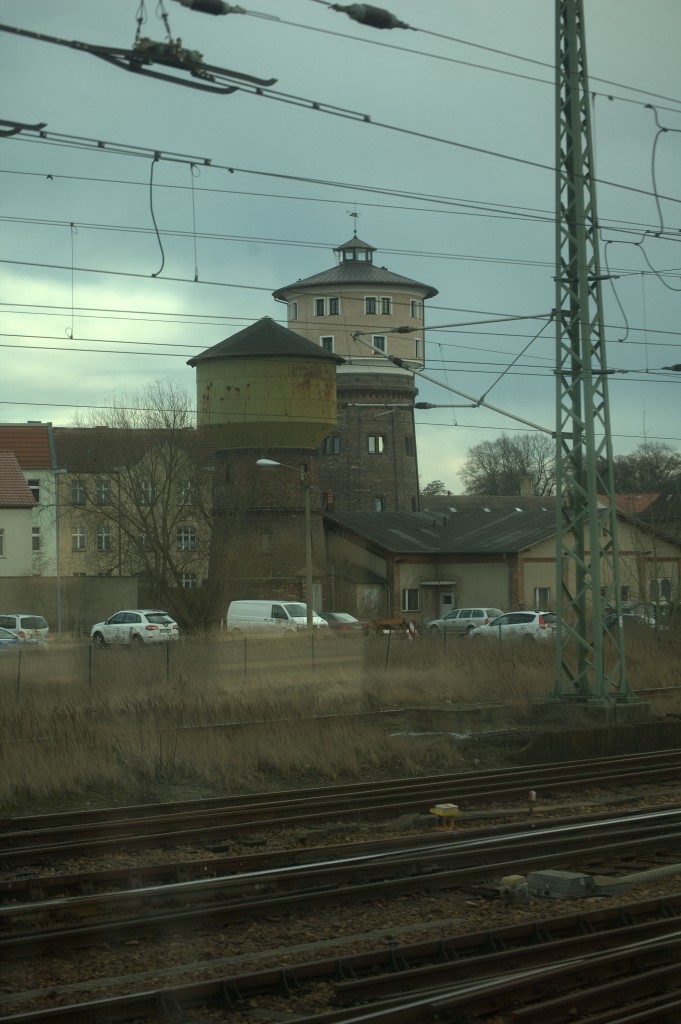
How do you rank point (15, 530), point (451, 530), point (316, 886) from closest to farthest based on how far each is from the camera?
point (316, 886) < point (15, 530) < point (451, 530)

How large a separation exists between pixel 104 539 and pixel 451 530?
63.8 ft

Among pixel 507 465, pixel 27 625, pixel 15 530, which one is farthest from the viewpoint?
pixel 507 465

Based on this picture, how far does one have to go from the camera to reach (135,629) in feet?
149

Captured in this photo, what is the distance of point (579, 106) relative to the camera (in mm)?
20594

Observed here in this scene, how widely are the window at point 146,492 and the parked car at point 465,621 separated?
14334 mm

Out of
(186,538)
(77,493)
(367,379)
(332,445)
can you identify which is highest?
(367,379)

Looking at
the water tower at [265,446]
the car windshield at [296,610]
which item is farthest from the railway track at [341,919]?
the car windshield at [296,610]

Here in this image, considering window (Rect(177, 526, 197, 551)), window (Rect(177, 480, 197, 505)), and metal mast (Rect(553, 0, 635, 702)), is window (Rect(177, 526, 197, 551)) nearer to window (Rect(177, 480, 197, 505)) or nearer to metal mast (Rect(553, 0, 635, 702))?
window (Rect(177, 480, 197, 505))

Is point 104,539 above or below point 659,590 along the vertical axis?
above

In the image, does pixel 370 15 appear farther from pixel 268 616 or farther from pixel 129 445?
pixel 129 445

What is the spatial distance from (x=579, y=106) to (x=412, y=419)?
1909 inches

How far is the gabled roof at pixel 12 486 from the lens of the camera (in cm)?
6028

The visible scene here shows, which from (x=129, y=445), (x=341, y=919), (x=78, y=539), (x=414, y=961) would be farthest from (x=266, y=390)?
(x=414, y=961)

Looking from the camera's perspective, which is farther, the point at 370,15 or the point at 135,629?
the point at 135,629
